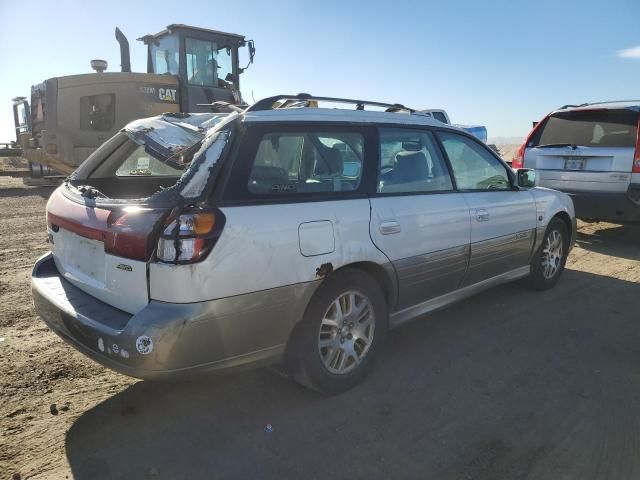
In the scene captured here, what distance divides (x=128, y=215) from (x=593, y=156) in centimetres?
625

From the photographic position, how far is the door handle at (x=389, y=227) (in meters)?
3.15

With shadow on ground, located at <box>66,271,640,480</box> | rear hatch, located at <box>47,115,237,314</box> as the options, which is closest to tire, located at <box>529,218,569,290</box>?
shadow on ground, located at <box>66,271,640,480</box>

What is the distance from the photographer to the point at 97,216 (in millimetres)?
2674

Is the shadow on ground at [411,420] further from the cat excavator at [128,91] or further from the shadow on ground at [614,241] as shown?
the cat excavator at [128,91]

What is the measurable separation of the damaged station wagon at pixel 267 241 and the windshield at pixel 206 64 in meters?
8.20

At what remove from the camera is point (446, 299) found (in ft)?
12.5

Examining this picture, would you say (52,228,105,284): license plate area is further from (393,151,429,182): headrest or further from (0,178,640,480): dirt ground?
(393,151,429,182): headrest

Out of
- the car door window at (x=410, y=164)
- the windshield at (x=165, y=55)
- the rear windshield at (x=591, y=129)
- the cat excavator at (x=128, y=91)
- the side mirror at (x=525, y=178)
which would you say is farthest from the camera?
the windshield at (x=165, y=55)

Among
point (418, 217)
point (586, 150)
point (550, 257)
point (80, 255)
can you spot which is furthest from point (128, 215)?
point (586, 150)

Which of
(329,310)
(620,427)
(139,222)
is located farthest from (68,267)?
(620,427)

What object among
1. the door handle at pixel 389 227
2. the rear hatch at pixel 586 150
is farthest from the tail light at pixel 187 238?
the rear hatch at pixel 586 150

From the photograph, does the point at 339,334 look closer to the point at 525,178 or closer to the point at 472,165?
the point at 472,165

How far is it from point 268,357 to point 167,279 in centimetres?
73

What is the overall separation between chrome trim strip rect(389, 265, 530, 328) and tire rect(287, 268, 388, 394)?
17cm
